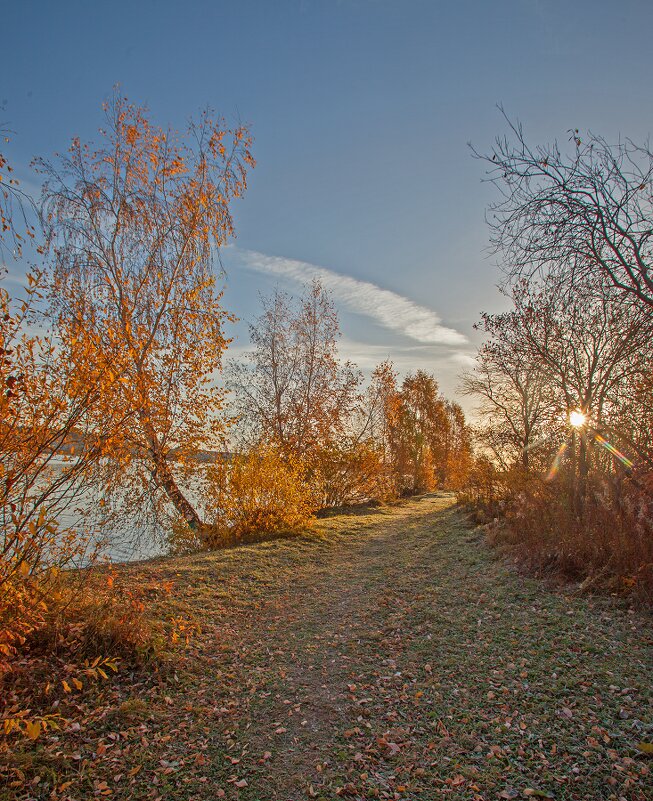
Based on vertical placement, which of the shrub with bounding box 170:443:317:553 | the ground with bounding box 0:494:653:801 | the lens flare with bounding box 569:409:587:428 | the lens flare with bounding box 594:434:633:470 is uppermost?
the lens flare with bounding box 569:409:587:428

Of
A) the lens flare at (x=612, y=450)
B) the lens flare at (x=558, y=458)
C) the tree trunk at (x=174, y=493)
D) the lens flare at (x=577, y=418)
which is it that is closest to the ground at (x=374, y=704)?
the tree trunk at (x=174, y=493)

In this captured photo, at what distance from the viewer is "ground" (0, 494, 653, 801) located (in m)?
2.91

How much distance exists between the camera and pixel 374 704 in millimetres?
3924

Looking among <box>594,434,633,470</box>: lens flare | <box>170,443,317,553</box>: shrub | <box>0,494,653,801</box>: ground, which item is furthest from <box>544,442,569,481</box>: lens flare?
<box>170,443,317,553</box>: shrub

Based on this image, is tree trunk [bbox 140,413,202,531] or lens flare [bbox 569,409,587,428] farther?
lens flare [bbox 569,409,587,428]

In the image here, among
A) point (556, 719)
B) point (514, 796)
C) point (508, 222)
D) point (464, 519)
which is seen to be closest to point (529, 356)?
point (464, 519)

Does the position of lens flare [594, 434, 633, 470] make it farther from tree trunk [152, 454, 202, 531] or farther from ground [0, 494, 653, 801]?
tree trunk [152, 454, 202, 531]

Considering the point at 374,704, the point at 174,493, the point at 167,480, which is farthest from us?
the point at 174,493

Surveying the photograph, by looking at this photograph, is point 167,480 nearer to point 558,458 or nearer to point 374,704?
point 374,704

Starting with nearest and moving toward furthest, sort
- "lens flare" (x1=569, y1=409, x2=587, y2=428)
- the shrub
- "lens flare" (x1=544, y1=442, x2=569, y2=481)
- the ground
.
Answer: the ground < the shrub < "lens flare" (x1=569, y1=409, x2=587, y2=428) < "lens flare" (x1=544, y1=442, x2=569, y2=481)

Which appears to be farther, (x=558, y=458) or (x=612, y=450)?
(x=558, y=458)

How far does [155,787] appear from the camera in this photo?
287 centimetres

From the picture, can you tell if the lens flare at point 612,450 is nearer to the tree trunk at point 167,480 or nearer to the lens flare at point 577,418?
the lens flare at point 577,418

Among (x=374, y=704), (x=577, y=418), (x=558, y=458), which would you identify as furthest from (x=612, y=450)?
(x=374, y=704)
